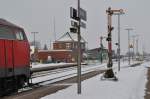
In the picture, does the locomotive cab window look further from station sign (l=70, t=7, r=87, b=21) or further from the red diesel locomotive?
station sign (l=70, t=7, r=87, b=21)

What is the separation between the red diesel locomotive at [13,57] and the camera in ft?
70.4

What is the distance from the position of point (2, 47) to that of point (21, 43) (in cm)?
262

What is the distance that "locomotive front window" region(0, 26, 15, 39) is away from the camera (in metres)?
21.4

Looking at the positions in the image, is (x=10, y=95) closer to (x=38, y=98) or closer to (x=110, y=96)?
(x=38, y=98)

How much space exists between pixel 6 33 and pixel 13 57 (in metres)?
1.35

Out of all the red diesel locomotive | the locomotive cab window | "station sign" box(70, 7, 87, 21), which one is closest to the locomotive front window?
the red diesel locomotive

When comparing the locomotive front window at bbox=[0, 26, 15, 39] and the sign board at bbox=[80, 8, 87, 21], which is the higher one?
the sign board at bbox=[80, 8, 87, 21]

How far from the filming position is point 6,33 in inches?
862

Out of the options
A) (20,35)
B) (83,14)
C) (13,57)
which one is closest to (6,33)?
(13,57)

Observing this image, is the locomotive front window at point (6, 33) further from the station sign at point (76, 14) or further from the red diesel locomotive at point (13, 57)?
the station sign at point (76, 14)

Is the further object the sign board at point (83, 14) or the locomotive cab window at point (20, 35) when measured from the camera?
the locomotive cab window at point (20, 35)

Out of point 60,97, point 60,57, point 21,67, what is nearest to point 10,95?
point 21,67

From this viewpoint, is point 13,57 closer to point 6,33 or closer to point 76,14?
point 6,33

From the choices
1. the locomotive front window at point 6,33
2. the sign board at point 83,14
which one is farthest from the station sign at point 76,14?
the locomotive front window at point 6,33
